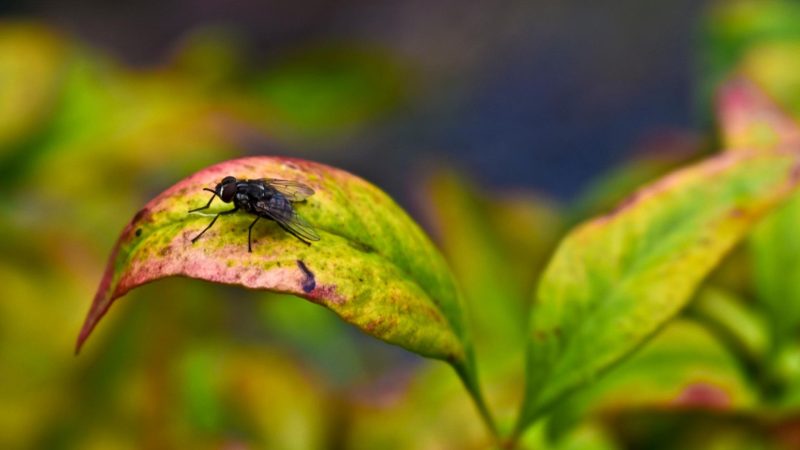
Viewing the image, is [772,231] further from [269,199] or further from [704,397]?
[269,199]

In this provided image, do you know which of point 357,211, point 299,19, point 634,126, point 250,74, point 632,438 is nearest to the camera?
point 357,211

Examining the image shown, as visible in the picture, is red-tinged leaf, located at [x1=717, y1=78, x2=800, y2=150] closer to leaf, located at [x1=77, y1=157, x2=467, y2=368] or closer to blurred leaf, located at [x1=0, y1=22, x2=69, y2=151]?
leaf, located at [x1=77, y1=157, x2=467, y2=368]

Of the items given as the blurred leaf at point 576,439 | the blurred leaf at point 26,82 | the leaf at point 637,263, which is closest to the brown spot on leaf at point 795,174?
the leaf at point 637,263

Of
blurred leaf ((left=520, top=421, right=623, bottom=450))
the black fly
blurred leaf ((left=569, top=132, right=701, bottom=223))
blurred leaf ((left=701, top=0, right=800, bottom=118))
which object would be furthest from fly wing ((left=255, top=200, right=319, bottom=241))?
blurred leaf ((left=701, top=0, right=800, bottom=118))

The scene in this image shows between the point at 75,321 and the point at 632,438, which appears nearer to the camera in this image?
the point at 632,438

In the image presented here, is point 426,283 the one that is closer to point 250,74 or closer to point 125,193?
point 125,193

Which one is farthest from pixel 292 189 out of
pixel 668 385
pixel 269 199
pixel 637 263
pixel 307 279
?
pixel 668 385

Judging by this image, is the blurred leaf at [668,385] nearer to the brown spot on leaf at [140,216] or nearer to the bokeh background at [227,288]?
the bokeh background at [227,288]

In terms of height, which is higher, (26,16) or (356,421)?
(26,16)

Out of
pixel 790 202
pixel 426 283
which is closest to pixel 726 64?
pixel 790 202
